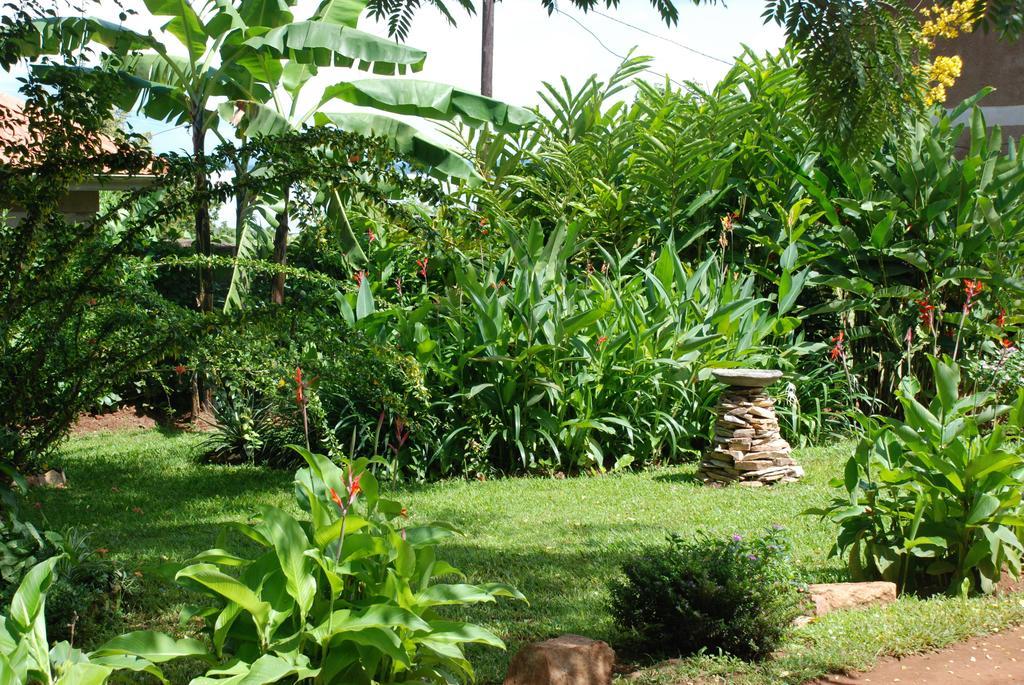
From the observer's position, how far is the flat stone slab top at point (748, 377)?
7457mm

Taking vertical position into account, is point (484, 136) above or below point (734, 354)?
above

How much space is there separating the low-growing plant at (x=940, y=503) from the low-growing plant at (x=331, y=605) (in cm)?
214

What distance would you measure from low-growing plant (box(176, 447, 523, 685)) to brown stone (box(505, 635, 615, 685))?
217 millimetres

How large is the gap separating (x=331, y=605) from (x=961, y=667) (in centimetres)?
254

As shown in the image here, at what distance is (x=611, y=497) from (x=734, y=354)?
2280mm

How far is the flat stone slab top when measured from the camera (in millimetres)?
7457

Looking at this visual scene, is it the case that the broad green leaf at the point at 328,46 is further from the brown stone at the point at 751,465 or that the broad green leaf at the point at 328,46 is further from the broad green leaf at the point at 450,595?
the broad green leaf at the point at 450,595

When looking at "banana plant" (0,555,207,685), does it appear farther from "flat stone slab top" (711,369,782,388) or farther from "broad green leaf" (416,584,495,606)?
"flat stone slab top" (711,369,782,388)

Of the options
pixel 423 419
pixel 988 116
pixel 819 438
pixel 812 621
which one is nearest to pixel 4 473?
pixel 423 419

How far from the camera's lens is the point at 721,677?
11.6ft

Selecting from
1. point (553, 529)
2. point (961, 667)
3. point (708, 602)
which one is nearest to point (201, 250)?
point (553, 529)

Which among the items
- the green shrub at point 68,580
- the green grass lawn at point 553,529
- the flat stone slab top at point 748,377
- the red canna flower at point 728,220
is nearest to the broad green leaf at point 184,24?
the green grass lawn at point 553,529

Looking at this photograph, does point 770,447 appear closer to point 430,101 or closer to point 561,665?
point 561,665

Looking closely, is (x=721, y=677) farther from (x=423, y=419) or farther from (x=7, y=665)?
(x=423, y=419)
